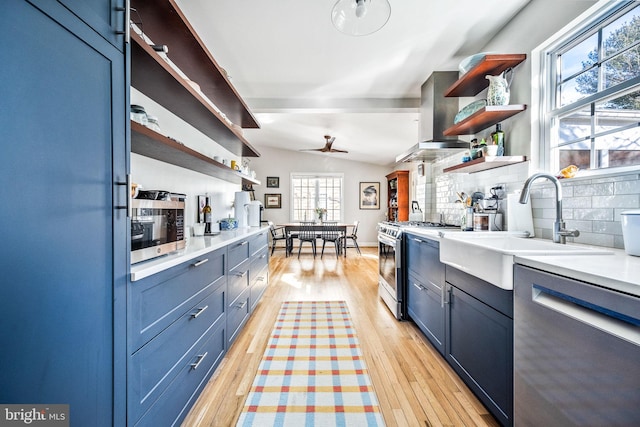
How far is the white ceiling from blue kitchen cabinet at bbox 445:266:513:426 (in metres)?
2.03

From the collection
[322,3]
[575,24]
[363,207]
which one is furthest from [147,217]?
[363,207]

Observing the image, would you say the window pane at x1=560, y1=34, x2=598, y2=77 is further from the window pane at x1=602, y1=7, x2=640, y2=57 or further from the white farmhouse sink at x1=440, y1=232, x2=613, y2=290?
the white farmhouse sink at x1=440, y1=232, x2=613, y2=290

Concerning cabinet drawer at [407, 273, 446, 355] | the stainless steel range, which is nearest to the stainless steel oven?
the stainless steel range

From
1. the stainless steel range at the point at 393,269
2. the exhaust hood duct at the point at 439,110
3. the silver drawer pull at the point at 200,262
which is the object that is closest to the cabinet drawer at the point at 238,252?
the silver drawer pull at the point at 200,262

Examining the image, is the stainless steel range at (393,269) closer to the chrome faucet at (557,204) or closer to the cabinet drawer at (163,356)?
the chrome faucet at (557,204)

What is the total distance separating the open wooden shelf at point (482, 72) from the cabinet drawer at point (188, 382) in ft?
8.83

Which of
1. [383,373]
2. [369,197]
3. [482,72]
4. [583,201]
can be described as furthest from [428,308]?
[369,197]

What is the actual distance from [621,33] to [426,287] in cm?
191

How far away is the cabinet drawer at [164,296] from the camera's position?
105 cm

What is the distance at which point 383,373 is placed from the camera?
1831 millimetres

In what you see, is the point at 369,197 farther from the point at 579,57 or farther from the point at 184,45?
the point at 184,45

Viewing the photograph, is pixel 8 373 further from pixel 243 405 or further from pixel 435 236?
pixel 435 236

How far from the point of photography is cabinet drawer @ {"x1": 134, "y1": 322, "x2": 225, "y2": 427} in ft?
3.89

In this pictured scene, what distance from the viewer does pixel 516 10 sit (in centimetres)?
211
